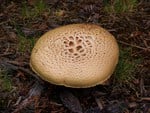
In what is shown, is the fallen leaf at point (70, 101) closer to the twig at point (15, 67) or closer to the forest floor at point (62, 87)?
the forest floor at point (62, 87)

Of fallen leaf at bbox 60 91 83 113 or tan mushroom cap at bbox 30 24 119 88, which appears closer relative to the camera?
tan mushroom cap at bbox 30 24 119 88

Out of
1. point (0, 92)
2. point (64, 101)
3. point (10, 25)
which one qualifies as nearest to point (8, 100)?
point (0, 92)

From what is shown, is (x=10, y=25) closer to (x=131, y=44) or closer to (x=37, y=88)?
(x=37, y=88)

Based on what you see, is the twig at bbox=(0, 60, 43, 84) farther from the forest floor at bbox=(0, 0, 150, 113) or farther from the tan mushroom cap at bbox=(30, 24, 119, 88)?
the tan mushroom cap at bbox=(30, 24, 119, 88)

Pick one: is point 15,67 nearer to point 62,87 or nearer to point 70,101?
point 62,87

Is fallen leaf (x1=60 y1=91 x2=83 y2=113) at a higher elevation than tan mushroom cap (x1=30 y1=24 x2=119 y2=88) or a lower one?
lower

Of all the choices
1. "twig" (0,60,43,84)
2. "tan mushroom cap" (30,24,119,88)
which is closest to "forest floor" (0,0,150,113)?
"twig" (0,60,43,84)

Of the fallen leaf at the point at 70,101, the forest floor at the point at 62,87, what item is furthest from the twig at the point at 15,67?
the fallen leaf at the point at 70,101
